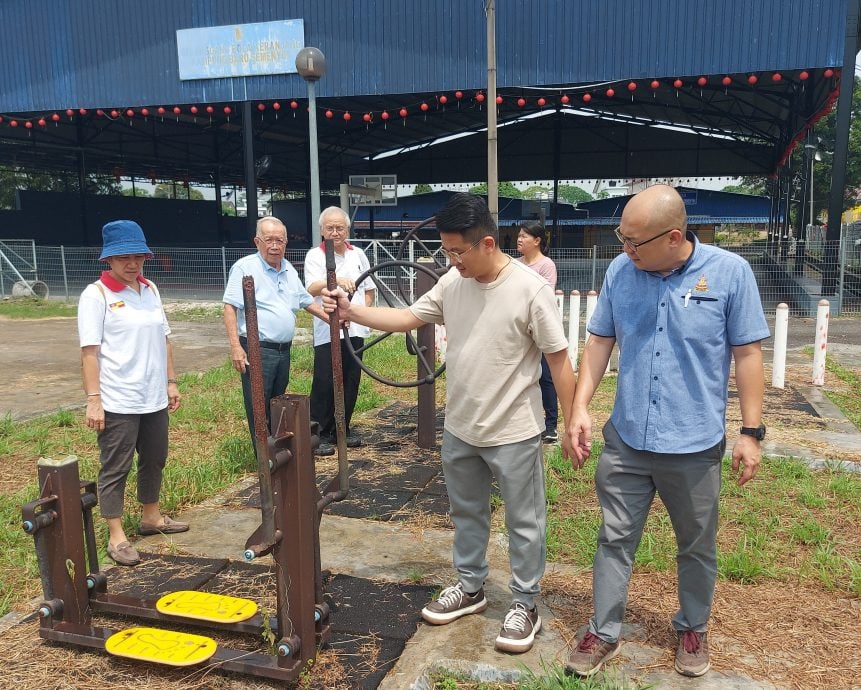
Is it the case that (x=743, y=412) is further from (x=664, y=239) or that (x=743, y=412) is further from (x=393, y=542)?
(x=393, y=542)

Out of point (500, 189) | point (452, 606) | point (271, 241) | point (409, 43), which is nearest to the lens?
point (452, 606)

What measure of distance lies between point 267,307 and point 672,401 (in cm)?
270

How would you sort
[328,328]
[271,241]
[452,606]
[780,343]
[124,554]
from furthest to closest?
[780,343] → [328,328] → [271,241] → [124,554] → [452,606]

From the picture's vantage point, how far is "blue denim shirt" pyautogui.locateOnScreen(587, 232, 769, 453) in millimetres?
2279

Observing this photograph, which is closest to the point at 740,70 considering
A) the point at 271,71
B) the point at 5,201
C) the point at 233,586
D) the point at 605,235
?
the point at 271,71

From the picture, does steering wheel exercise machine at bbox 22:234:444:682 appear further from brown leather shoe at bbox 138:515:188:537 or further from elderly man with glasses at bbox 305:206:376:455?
elderly man with glasses at bbox 305:206:376:455

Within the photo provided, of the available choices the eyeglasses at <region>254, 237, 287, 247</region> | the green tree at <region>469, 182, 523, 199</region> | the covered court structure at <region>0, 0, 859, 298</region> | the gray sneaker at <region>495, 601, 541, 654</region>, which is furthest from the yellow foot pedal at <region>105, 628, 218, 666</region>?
the green tree at <region>469, 182, 523, 199</region>

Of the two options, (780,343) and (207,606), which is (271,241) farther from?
(780,343)

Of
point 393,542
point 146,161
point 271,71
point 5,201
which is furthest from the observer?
point 5,201

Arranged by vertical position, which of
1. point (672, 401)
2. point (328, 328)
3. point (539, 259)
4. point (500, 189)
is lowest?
point (328, 328)

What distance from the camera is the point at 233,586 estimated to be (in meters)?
3.18

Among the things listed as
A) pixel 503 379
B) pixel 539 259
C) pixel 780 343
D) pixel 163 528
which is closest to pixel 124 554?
pixel 163 528

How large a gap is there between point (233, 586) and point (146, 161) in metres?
30.2

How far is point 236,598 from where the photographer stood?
9.57 ft
